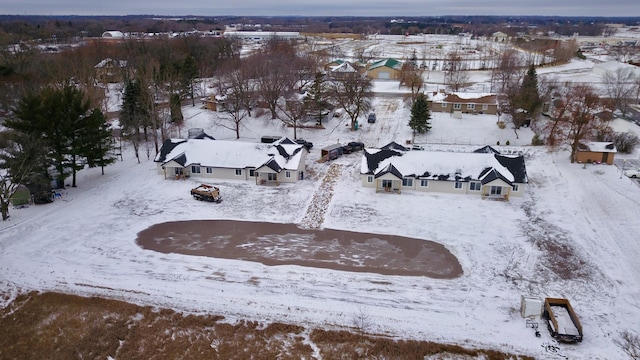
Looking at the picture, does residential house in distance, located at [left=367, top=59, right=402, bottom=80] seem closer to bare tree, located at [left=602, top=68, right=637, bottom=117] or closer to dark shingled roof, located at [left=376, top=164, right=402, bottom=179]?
bare tree, located at [left=602, top=68, right=637, bottom=117]

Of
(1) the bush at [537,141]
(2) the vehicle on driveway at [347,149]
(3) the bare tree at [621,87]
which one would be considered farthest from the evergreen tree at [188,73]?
(3) the bare tree at [621,87]

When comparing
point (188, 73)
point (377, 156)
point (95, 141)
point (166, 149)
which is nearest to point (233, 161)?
point (166, 149)

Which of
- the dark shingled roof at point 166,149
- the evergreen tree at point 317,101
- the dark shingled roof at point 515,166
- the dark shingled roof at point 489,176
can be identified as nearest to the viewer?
the dark shingled roof at point 489,176

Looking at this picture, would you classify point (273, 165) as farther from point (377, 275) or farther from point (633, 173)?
point (633, 173)

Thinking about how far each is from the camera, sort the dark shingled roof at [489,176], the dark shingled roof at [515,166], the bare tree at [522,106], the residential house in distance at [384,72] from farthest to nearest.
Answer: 1. the residential house in distance at [384,72]
2. the bare tree at [522,106]
3. the dark shingled roof at [515,166]
4. the dark shingled roof at [489,176]

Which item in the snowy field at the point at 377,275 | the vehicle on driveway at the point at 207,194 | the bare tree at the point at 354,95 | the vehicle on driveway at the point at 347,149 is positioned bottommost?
the snowy field at the point at 377,275

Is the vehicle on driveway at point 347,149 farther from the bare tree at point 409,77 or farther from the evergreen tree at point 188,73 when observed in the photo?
the evergreen tree at point 188,73

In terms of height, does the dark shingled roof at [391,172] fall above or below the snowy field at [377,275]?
above

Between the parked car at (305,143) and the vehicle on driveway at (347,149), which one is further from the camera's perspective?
the parked car at (305,143)
